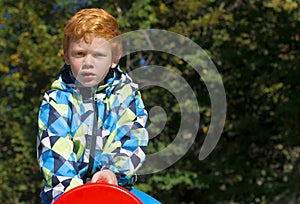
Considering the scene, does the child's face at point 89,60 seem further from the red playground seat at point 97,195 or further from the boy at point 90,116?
the red playground seat at point 97,195

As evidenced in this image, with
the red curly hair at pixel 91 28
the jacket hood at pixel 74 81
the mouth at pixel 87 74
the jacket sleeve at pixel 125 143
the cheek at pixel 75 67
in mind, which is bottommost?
the jacket sleeve at pixel 125 143

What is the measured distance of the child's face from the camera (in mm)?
2857

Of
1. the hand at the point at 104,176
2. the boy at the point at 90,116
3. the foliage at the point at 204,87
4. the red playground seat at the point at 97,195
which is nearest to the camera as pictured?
the red playground seat at the point at 97,195

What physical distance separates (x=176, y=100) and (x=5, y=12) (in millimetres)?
1984

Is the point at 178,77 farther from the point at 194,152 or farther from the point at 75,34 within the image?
the point at 75,34

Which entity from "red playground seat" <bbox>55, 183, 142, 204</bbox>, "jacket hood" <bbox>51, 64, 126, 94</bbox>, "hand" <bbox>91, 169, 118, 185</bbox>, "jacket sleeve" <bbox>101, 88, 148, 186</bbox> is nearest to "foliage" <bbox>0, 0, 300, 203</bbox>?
"jacket hood" <bbox>51, 64, 126, 94</bbox>

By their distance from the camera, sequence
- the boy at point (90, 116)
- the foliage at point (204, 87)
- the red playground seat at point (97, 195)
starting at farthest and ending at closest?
the foliage at point (204, 87) → the boy at point (90, 116) → the red playground seat at point (97, 195)

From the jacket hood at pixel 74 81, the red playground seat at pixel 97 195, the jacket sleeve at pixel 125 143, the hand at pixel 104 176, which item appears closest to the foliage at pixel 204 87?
the jacket hood at pixel 74 81

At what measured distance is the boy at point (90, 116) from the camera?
9.23ft

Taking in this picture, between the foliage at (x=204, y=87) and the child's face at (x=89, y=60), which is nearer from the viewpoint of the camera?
the child's face at (x=89, y=60)

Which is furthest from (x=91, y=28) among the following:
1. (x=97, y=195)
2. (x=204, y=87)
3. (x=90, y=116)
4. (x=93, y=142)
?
(x=204, y=87)

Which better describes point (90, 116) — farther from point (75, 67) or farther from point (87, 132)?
point (75, 67)

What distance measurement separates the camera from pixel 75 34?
2.86 m

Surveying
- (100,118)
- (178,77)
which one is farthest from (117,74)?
(178,77)
